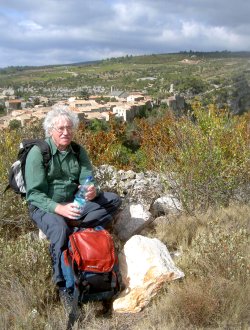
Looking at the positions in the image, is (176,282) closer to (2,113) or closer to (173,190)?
(173,190)

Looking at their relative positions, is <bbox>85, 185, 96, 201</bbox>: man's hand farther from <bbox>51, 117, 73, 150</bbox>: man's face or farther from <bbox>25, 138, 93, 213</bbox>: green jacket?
<bbox>51, 117, 73, 150</bbox>: man's face

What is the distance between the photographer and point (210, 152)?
4824 millimetres

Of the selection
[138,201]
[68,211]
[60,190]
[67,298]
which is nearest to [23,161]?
[60,190]

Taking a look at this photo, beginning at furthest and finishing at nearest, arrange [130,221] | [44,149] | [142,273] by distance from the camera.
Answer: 1. [130,221]
2. [44,149]
3. [142,273]

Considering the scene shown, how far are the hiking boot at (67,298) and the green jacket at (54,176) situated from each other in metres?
0.63

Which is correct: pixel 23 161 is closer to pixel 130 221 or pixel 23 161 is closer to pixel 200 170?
pixel 130 221

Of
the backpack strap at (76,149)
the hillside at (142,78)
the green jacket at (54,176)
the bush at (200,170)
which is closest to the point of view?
the green jacket at (54,176)

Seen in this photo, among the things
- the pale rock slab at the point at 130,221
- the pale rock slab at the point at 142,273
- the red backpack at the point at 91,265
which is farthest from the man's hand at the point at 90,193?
the pale rock slab at the point at 130,221

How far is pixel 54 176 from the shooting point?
342cm

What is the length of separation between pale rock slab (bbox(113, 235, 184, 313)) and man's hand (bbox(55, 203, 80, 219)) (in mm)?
537

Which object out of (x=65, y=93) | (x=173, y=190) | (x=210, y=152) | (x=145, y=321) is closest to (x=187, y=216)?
(x=173, y=190)

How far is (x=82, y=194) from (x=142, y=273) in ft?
2.65

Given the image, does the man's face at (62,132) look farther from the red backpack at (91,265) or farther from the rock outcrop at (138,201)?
the rock outcrop at (138,201)

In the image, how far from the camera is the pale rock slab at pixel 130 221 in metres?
3.92
